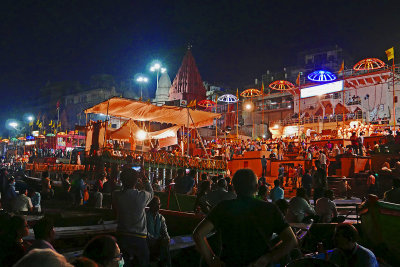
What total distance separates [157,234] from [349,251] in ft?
12.3

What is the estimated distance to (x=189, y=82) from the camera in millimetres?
61281

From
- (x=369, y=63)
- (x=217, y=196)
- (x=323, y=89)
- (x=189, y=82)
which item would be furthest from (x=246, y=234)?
(x=189, y=82)

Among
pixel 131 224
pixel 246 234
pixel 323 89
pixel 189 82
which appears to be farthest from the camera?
pixel 189 82

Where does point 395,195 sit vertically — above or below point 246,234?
below

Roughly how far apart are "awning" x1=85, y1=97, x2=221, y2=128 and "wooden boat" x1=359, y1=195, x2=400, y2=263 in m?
13.7

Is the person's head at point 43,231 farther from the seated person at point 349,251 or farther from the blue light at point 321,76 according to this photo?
the blue light at point 321,76

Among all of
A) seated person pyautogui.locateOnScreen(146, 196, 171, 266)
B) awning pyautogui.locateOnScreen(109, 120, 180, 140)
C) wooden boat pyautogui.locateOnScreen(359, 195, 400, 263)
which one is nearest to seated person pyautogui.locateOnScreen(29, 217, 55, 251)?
seated person pyautogui.locateOnScreen(146, 196, 171, 266)

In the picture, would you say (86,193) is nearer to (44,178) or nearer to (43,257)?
(44,178)

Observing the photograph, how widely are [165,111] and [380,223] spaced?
15202mm

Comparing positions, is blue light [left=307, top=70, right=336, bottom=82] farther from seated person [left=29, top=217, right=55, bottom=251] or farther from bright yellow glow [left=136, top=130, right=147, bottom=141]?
seated person [left=29, top=217, right=55, bottom=251]

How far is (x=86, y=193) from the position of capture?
1396 centimetres

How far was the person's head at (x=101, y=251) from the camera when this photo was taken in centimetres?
283

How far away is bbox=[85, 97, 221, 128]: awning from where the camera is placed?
18562 millimetres

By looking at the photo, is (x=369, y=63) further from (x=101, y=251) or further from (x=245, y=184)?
(x=101, y=251)
